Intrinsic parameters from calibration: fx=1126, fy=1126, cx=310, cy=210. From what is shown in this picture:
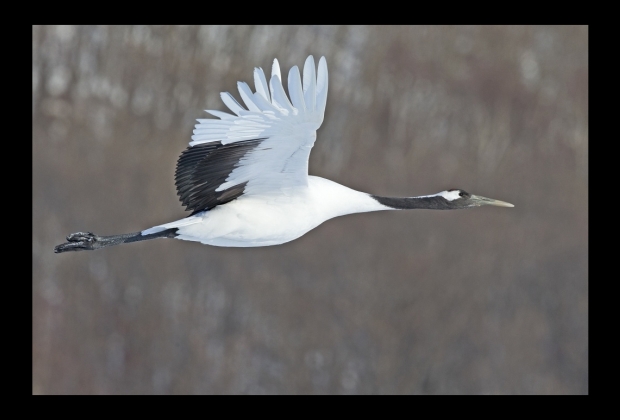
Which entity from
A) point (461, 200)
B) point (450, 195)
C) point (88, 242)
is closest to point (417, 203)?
point (450, 195)

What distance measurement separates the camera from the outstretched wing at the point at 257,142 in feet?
26.4

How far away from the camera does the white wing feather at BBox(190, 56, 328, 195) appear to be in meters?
7.97

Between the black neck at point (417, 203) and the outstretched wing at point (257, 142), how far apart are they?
105 centimetres

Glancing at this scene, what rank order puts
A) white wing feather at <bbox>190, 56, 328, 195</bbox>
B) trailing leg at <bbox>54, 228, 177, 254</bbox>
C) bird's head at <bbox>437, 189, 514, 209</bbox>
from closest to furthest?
white wing feather at <bbox>190, 56, 328, 195</bbox>
trailing leg at <bbox>54, 228, 177, 254</bbox>
bird's head at <bbox>437, 189, 514, 209</bbox>

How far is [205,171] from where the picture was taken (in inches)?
364

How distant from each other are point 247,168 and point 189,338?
39.5ft

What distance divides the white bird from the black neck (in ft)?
0.06

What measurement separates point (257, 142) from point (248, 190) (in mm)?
830

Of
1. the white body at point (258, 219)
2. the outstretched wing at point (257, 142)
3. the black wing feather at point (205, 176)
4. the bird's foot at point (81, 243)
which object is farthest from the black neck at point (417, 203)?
the bird's foot at point (81, 243)

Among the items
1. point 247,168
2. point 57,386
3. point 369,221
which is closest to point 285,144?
point 247,168

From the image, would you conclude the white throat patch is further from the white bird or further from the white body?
the white body

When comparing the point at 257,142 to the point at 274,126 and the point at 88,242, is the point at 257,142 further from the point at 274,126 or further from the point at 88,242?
the point at 88,242

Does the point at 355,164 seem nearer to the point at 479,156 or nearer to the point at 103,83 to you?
the point at 479,156

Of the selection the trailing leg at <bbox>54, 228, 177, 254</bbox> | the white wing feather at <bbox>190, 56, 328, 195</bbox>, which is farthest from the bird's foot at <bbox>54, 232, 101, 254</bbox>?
the white wing feather at <bbox>190, 56, 328, 195</bbox>
